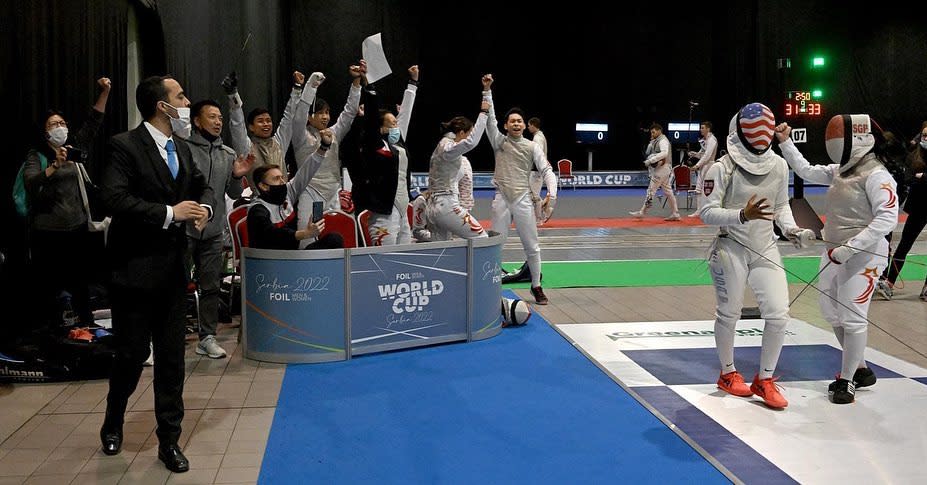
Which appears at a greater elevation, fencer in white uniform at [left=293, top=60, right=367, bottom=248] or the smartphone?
fencer in white uniform at [left=293, top=60, right=367, bottom=248]

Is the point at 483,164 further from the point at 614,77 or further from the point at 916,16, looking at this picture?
the point at 916,16

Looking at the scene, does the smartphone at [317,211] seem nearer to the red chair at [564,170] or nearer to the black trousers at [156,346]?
the black trousers at [156,346]

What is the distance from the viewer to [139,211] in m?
3.40

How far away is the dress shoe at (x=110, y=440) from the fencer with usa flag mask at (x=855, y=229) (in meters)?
3.67

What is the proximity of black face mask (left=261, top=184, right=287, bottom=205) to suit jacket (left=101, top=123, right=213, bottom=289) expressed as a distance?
1955mm

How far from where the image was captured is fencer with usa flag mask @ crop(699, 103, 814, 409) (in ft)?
14.6

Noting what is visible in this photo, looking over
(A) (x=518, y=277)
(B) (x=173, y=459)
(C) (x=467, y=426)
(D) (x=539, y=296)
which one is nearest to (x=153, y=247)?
(B) (x=173, y=459)

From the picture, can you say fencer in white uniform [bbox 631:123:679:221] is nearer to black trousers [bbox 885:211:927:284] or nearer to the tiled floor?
black trousers [bbox 885:211:927:284]

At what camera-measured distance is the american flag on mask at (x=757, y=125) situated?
4.47 meters

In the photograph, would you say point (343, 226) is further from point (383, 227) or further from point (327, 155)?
point (327, 155)

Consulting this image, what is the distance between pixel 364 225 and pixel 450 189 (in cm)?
78

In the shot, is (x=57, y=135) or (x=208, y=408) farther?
(x=57, y=135)

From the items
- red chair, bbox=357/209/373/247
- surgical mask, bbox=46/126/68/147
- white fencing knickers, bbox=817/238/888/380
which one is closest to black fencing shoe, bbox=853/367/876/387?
white fencing knickers, bbox=817/238/888/380

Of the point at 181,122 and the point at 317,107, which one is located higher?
the point at 317,107
